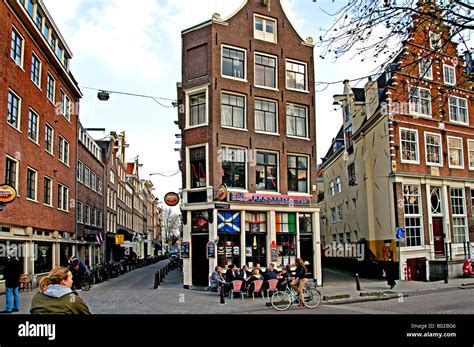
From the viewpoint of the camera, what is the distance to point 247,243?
78.2ft

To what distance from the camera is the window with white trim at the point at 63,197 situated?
2808 centimetres

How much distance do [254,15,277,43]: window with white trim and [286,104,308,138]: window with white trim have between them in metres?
4.02

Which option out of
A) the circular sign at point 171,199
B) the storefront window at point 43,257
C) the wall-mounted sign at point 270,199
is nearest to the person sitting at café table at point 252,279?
the wall-mounted sign at point 270,199

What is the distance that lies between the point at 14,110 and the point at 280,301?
49.7 feet

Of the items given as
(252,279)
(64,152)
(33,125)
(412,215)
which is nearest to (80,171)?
(64,152)

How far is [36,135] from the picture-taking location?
23.9 m

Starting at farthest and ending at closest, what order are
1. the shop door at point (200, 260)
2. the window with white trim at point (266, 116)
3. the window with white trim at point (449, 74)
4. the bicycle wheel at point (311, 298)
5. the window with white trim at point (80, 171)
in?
the window with white trim at point (80, 171) → the window with white trim at point (449, 74) → the window with white trim at point (266, 116) → the shop door at point (200, 260) → the bicycle wheel at point (311, 298)

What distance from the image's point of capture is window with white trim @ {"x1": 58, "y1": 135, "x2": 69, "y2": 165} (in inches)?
1104

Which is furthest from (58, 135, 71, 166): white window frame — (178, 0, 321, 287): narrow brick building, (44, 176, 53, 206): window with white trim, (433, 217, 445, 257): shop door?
(433, 217, 445, 257): shop door

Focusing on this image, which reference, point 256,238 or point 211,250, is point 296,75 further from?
point 211,250

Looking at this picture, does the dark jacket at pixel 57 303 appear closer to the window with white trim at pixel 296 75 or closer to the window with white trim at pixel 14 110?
the window with white trim at pixel 14 110

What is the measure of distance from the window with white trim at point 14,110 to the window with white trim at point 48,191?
191 inches

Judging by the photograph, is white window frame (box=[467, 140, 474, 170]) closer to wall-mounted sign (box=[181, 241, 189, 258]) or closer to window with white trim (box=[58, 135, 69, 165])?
wall-mounted sign (box=[181, 241, 189, 258])
